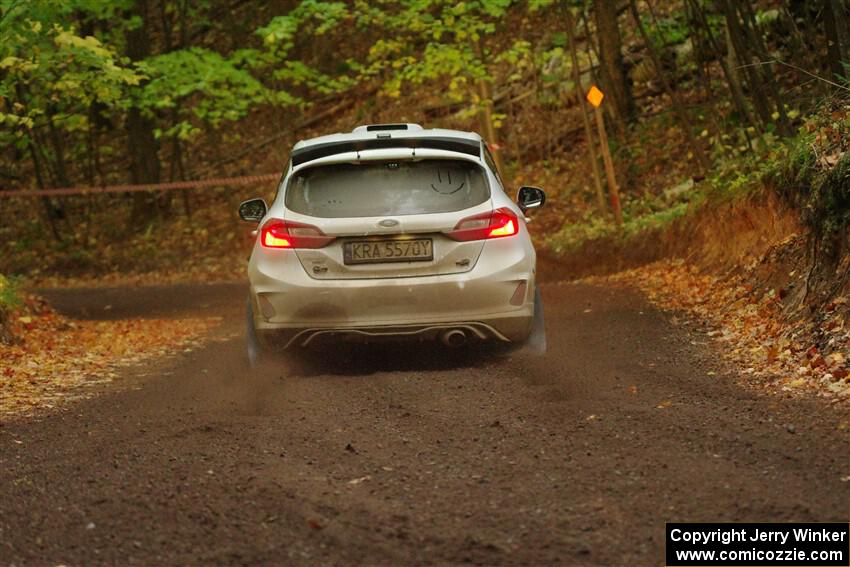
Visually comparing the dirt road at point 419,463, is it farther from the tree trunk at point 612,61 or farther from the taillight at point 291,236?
the tree trunk at point 612,61

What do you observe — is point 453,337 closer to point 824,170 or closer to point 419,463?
point 419,463

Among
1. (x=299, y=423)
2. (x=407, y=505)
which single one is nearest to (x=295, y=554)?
(x=407, y=505)

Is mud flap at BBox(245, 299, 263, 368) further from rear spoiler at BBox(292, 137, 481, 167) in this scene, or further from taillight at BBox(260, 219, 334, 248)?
rear spoiler at BBox(292, 137, 481, 167)

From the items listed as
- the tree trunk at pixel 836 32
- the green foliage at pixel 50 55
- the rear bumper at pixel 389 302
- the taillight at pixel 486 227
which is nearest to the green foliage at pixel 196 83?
the green foliage at pixel 50 55

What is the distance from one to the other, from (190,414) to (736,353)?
4.36 meters

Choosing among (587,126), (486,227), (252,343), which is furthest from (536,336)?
(587,126)

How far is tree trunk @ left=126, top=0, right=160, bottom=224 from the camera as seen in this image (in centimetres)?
2691

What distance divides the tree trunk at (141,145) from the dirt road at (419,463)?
1920 cm

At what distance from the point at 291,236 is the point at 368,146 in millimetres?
959

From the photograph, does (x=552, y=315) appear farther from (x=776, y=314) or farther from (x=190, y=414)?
(x=190, y=414)

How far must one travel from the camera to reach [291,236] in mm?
8195

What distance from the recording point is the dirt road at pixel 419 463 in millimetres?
4418

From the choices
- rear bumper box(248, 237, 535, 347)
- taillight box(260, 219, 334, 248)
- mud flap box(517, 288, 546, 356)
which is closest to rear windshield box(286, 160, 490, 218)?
taillight box(260, 219, 334, 248)

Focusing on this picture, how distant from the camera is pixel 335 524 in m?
4.61
